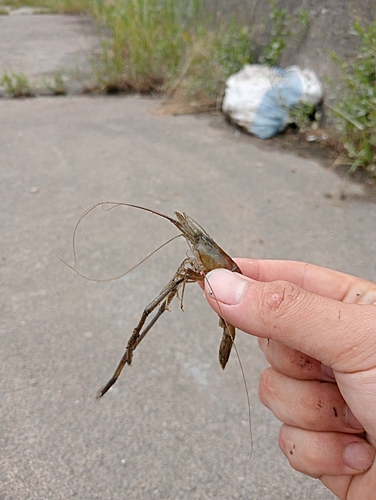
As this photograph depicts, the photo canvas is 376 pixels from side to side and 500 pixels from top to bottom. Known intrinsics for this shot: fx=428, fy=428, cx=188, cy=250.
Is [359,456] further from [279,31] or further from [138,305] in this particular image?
[279,31]

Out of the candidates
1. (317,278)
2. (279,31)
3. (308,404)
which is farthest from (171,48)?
(308,404)

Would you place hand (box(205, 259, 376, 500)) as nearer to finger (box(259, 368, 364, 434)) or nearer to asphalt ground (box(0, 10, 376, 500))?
→ finger (box(259, 368, 364, 434))

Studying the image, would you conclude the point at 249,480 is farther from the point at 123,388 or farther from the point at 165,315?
the point at 165,315

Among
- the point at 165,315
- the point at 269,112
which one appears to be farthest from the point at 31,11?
the point at 165,315

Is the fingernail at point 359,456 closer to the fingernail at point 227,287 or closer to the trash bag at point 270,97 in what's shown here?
the fingernail at point 227,287

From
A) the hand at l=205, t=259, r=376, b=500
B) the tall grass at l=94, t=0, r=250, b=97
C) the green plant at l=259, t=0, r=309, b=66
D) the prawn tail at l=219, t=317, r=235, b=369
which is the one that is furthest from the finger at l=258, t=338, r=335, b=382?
the tall grass at l=94, t=0, r=250, b=97

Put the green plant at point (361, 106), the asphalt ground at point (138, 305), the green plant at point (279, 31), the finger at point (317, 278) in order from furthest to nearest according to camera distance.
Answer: the green plant at point (279, 31) → the green plant at point (361, 106) → the asphalt ground at point (138, 305) → the finger at point (317, 278)

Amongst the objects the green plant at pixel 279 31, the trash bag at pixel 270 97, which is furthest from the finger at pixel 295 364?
the green plant at pixel 279 31
